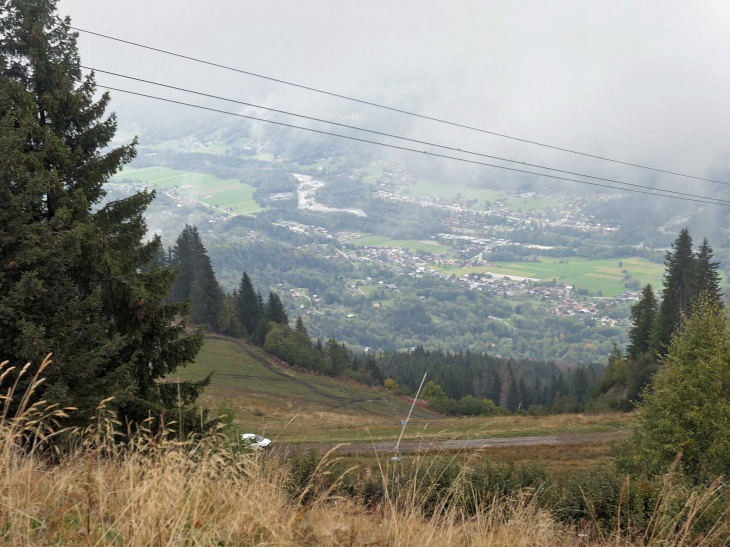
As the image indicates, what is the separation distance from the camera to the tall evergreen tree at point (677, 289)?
48.1 m

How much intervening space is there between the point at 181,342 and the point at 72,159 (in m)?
4.02

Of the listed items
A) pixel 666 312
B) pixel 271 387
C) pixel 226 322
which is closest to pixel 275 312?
pixel 226 322

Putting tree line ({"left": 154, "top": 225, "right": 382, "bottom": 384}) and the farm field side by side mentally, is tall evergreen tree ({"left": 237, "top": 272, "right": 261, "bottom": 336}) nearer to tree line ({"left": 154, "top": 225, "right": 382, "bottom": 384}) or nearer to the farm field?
tree line ({"left": 154, "top": 225, "right": 382, "bottom": 384})

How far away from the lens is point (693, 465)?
15.1 metres

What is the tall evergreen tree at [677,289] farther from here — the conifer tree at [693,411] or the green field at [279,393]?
the conifer tree at [693,411]

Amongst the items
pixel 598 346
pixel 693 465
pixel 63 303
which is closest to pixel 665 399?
pixel 693 465

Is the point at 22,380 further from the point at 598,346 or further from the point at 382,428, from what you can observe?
the point at 598,346

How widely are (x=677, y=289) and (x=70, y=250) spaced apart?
2161 inches

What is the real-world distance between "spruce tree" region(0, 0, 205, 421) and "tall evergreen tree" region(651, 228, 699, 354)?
166 feet

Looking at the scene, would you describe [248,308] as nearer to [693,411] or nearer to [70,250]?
[693,411]

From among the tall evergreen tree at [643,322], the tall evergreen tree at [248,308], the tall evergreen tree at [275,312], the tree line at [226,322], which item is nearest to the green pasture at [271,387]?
the tree line at [226,322]

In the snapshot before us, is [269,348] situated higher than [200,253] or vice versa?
[200,253]

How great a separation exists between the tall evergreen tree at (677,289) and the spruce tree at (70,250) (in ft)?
166

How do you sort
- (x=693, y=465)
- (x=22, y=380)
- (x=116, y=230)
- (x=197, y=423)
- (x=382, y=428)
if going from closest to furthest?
(x=22, y=380)
(x=197, y=423)
(x=116, y=230)
(x=693, y=465)
(x=382, y=428)
